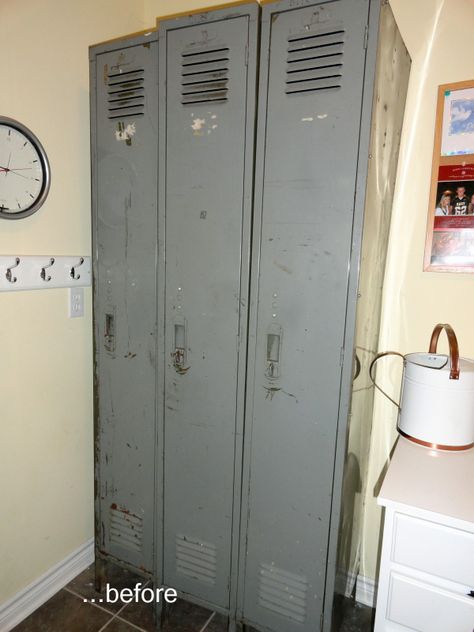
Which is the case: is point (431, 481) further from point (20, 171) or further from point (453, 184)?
point (20, 171)

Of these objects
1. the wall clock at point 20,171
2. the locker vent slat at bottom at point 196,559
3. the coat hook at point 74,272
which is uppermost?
the wall clock at point 20,171

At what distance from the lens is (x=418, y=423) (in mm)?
1471

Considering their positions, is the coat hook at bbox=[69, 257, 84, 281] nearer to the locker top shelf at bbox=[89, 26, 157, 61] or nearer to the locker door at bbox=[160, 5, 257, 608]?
the locker door at bbox=[160, 5, 257, 608]

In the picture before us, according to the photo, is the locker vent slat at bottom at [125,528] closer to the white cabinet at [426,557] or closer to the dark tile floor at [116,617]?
the dark tile floor at [116,617]

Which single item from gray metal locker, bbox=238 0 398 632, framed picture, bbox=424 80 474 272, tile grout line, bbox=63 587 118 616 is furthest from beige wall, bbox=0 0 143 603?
framed picture, bbox=424 80 474 272

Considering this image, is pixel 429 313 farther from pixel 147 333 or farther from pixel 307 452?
pixel 147 333

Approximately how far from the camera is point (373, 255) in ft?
4.97

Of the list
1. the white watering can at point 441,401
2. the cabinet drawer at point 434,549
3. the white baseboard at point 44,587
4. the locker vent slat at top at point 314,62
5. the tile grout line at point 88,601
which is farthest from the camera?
the tile grout line at point 88,601

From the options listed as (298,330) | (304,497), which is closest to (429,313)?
(298,330)

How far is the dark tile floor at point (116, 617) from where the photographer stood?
1750 mm

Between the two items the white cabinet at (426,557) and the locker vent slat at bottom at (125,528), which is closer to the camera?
the white cabinet at (426,557)

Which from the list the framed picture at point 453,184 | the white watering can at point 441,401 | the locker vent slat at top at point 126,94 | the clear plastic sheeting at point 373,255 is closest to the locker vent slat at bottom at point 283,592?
the clear plastic sheeting at point 373,255

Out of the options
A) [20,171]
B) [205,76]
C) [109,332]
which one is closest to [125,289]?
[109,332]

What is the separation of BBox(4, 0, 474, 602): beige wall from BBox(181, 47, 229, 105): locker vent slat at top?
2.07 ft
